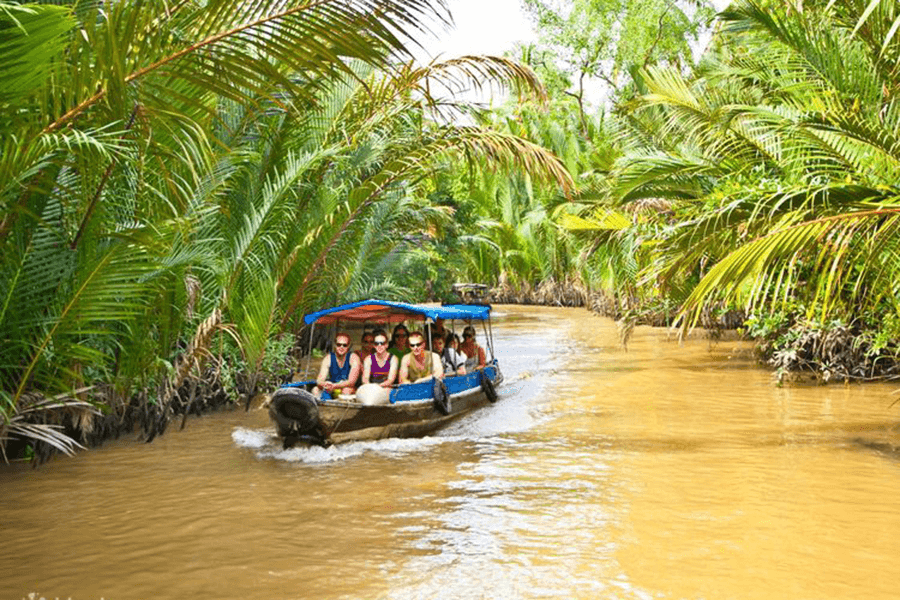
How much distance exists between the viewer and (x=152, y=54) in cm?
479

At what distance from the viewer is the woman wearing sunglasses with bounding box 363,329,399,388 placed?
12.0m

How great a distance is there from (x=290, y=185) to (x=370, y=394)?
2963mm

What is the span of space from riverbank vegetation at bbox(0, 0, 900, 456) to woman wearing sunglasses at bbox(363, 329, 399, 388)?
1.43 metres

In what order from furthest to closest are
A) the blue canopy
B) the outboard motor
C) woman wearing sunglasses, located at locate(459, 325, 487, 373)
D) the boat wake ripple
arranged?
woman wearing sunglasses, located at locate(459, 325, 487, 373) < the blue canopy < the boat wake ripple < the outboard motor

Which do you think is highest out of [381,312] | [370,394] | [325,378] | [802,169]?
[802,169]

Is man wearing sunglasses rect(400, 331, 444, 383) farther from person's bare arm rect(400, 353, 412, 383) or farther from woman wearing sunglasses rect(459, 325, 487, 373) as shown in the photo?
woman wearing sunglasses rect(459, 325, 487, 373)

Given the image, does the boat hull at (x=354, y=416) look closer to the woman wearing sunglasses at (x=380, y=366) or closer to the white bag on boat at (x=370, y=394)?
the white bag on boat at (x=370, y=394)

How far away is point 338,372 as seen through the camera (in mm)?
12094

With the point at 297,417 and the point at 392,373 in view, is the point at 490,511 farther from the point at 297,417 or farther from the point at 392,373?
the point at 392,373

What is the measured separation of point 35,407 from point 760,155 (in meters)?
10.6

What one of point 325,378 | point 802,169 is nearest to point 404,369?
point 325,378

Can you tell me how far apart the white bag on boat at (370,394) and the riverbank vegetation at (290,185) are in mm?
1718

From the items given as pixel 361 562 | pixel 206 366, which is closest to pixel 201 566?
pixel 361 562

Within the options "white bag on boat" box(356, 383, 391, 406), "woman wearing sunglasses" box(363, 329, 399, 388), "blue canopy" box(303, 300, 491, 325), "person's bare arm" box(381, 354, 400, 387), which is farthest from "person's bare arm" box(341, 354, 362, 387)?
"blue canopy" box(303, 300, 491, 325)
